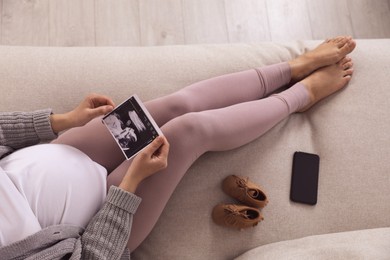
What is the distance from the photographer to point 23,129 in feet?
3.61

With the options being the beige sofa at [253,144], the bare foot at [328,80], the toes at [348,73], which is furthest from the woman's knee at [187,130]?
the toes at [348,73]

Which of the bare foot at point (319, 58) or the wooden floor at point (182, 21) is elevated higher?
the wooden floor at point (182, 21)

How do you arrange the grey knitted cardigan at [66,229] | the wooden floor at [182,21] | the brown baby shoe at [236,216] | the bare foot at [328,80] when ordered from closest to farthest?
1. the grey knitted cardigan at [66,229]
2. the brown baby shoe at [236,216]
3. the bare foot at [328,80]
4. the wooden floor at [182,21]

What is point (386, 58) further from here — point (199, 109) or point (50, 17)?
point (50, 17)

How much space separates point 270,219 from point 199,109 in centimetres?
39

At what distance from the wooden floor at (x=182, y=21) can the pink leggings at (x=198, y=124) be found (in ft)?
2.05

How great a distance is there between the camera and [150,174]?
1.05 metres

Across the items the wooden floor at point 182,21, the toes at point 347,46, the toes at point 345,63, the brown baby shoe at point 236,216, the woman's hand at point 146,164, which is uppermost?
the wooden floor at point 182,21

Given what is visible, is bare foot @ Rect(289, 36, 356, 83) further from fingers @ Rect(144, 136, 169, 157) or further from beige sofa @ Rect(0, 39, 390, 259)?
fingers @ Rect(144, 136, 169, 157)

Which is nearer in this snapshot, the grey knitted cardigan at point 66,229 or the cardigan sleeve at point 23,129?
the grey knitted cardigan at point 66,229

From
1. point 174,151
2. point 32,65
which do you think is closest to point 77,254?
point 174,151

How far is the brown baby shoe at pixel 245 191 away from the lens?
116 centimetres

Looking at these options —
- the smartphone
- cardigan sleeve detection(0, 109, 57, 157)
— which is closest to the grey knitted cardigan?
cardigan sleeve detection(0, 109, 57, 157)

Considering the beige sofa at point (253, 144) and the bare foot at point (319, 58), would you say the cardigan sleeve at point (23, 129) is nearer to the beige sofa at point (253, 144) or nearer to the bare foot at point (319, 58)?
the beige sofa at point (253, 144)
